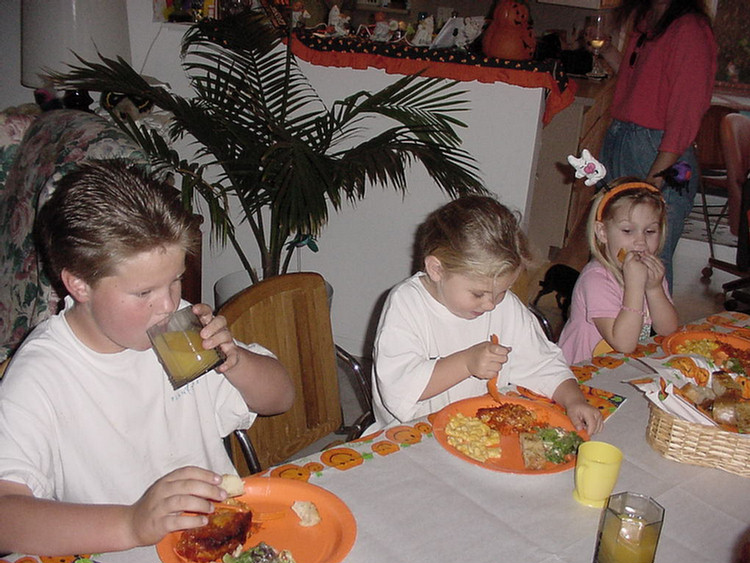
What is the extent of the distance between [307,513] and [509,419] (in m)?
0.49

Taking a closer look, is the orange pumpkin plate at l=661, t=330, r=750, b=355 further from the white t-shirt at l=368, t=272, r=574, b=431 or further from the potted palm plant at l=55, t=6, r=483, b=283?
the potted palm plant at l=55, t=6, r=483, b=283

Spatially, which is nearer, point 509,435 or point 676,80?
point 509,435

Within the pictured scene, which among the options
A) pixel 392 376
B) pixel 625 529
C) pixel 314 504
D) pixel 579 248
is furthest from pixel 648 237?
pixel 579 248

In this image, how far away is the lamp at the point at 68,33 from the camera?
9.13ft

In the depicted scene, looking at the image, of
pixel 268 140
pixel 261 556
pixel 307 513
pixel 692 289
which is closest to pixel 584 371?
pixel 307 513

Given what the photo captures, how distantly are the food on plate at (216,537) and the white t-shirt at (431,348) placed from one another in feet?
1.79

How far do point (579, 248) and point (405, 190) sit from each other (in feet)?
7.68

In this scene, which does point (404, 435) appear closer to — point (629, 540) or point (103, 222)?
point (629, 540)

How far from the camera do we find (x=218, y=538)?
95 cm

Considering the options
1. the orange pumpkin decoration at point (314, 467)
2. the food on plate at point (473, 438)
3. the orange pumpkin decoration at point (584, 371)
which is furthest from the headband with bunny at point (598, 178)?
the orange pumpkin decoration at point (314, 467)

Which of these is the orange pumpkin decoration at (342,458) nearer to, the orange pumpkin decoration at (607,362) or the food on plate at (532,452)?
the food on plate at (532,452)

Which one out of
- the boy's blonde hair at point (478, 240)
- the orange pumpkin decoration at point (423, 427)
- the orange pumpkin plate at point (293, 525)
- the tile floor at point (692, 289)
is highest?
the boy's blonde hair at point (478, 240)

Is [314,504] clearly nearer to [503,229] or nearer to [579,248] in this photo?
[503,229]

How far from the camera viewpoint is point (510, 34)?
2.87 meters
